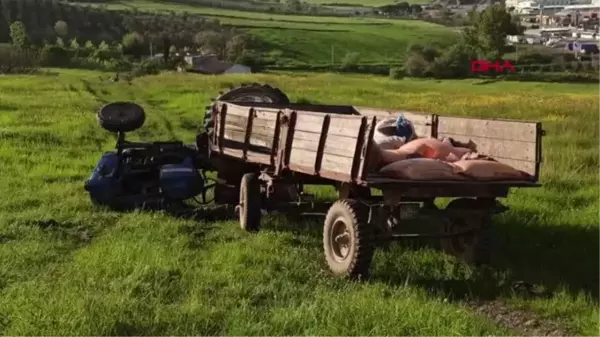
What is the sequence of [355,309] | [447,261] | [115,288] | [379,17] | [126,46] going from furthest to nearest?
1. [379,17]
2. [126,46]
3. [447,261]
4. [115,288]
5. [355,309]

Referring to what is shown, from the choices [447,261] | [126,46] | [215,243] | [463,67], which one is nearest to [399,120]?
[447,261]

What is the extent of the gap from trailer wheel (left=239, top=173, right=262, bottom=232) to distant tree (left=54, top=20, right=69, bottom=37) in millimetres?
102747

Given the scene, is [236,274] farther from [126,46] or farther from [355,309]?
[126,46]

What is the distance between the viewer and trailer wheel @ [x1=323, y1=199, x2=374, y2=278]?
7453mm

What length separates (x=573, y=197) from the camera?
1169 cm

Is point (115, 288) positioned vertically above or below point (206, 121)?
below

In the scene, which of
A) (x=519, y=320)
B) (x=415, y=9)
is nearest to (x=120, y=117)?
(x=519, y=320)

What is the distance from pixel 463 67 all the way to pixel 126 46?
40.9 metres

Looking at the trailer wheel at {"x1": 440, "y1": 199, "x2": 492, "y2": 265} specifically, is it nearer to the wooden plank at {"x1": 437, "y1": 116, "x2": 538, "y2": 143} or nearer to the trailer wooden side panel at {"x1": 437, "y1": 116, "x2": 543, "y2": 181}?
the trailer wooden side panel at {"x1": 437, "y1": 116, "x2": 543, "y2": 181}

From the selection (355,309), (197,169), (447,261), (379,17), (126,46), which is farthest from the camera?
(379,17)

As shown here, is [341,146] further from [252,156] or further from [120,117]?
[120,117]

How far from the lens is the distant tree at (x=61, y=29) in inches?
4227

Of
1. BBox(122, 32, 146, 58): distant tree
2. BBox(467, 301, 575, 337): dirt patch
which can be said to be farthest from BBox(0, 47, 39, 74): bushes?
BBox(467, 301, 575, 337): dirt patch

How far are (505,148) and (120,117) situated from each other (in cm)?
581
